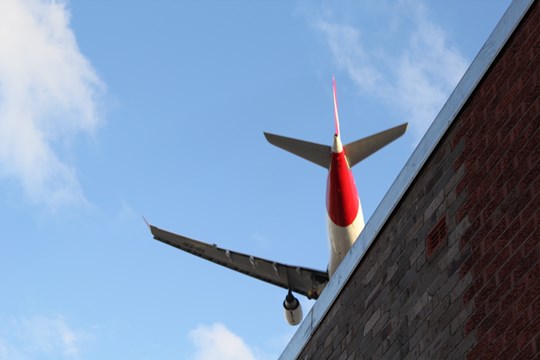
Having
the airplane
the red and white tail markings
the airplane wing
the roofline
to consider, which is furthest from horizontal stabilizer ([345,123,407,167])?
the roofline

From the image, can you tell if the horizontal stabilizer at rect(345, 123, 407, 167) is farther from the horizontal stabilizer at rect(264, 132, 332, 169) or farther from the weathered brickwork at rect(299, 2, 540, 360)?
the weathered brickwork at rect(299, 2, 540, 360)

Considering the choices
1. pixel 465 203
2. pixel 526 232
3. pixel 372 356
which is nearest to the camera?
pixel 526 232

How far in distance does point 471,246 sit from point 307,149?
31.0 metres

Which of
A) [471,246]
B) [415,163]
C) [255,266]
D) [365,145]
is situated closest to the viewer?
[471,246]

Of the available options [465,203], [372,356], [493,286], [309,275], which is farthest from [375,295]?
[309,275]

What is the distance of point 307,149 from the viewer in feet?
125

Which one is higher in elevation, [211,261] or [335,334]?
[211,261]

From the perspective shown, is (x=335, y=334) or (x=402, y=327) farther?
(x=335, y=334)

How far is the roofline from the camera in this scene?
769 centimetres

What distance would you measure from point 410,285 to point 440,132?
136 cm

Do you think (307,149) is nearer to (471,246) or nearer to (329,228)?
(329,228)

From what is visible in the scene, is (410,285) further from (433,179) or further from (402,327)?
(433,179)

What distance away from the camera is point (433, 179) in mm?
8312

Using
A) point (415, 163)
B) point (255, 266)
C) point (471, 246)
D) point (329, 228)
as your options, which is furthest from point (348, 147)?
point (471, 246)
